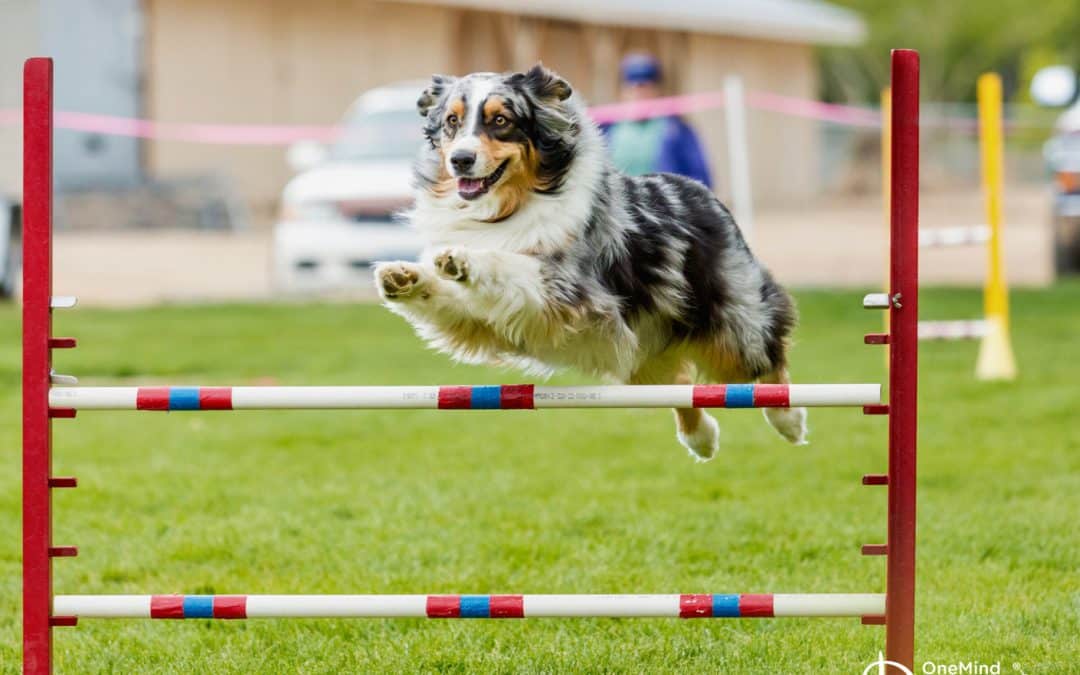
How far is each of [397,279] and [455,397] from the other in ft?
1.12

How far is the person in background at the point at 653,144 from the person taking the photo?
950 cm

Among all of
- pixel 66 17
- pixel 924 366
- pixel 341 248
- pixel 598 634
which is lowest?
pixel 598 634

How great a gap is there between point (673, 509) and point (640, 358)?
75.1 inches

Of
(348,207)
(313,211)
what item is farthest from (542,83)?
(313,211)

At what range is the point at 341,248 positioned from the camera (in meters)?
14.1

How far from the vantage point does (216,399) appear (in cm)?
356

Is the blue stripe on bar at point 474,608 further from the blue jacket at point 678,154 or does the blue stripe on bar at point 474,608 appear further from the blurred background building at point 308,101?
the blurred background building at point 308,101

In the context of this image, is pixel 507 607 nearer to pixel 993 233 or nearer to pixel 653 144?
pixel 993 233

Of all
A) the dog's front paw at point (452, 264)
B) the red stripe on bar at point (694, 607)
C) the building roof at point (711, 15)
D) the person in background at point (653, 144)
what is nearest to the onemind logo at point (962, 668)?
the red stripe on bar at point (694, 607)

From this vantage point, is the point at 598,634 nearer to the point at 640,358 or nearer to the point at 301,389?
the point at 640,358

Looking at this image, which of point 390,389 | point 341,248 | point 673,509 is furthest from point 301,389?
point 341,248

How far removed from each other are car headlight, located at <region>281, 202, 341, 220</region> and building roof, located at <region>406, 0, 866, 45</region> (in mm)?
10799

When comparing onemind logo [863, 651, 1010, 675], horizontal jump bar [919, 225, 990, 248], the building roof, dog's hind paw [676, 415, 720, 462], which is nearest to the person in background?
horizontal jump bar [919, 225, 990, 248]

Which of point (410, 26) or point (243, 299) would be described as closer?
point (243, 299)
